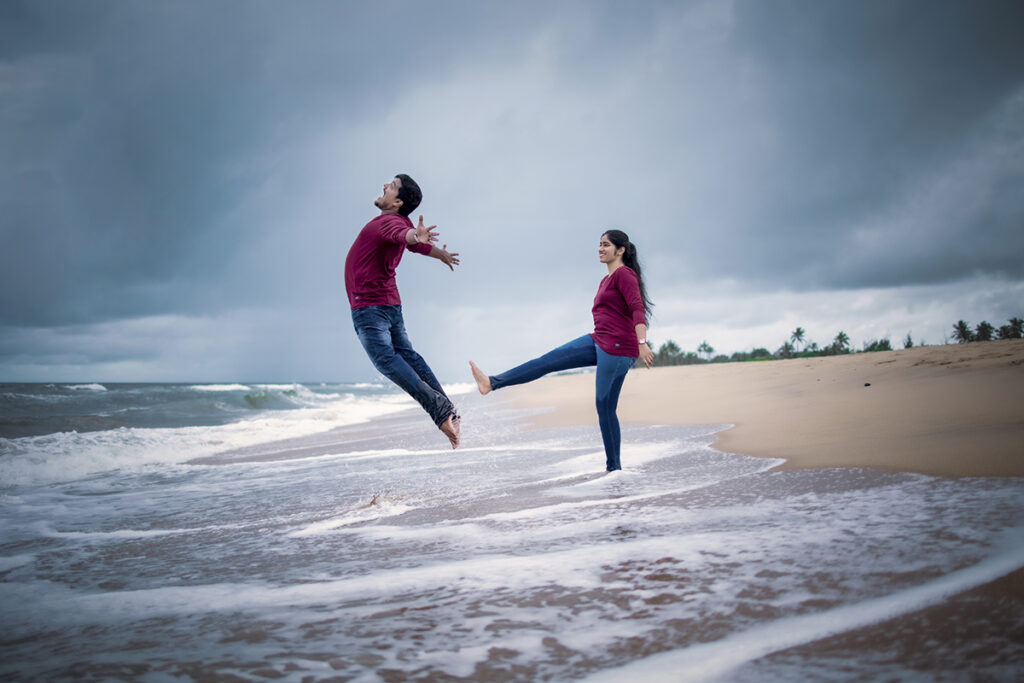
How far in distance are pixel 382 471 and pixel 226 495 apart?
4.32 feet

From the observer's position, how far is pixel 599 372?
463cm

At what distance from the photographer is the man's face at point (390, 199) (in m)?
5.17

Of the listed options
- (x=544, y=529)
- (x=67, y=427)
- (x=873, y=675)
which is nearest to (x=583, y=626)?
(x=873, y=675)

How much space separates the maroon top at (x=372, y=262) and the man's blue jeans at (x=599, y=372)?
52.8 inches

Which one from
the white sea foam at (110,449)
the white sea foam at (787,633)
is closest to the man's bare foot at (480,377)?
the white sea foam at (787,633)

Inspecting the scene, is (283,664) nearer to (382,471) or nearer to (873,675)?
(873,675)

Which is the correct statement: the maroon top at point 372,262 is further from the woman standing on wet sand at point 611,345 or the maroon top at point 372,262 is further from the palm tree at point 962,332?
the palm tree at point 962,332

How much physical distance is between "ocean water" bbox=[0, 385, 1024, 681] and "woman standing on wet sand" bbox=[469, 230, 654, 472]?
0.62 meters

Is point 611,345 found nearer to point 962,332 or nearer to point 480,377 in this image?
point 480,377

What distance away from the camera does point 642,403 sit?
1093 centimetres

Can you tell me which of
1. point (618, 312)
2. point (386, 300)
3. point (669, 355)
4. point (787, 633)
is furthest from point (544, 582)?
point (669, 355)

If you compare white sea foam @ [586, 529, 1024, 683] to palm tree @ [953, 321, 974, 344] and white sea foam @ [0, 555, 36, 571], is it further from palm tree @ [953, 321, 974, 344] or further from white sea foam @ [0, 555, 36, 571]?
palm tree @ [953, 321, 974, 344]

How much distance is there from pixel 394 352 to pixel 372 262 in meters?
0.83

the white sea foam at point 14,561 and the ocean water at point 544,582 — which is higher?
the ocean water at point 544,582
